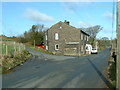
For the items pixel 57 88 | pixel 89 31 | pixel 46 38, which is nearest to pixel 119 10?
pixel 57 88

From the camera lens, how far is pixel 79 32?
50375 millimetres

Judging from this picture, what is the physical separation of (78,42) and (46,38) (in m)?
9.58

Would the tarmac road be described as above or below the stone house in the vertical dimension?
below

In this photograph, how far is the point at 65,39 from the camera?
2029 inches

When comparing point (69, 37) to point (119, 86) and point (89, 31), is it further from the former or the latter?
point (119, 86)

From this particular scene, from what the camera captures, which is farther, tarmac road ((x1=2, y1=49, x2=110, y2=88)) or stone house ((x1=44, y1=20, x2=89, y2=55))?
stone house ((x1=44, y1=20, x2=89, y2=55))

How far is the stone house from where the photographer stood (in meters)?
50.5

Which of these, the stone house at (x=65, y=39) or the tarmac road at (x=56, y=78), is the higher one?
the stone house at (x=65, y=39)

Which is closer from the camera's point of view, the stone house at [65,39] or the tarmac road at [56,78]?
the tarmac road at [56,78]

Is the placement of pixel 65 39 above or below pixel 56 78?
above

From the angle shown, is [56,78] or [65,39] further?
[65,39]

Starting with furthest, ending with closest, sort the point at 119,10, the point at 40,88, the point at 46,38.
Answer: the point at 46,38 < the point at 40,88 < the point at 119,10

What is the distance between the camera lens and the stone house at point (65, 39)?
50500 mm

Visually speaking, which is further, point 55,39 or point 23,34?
point 23,34
